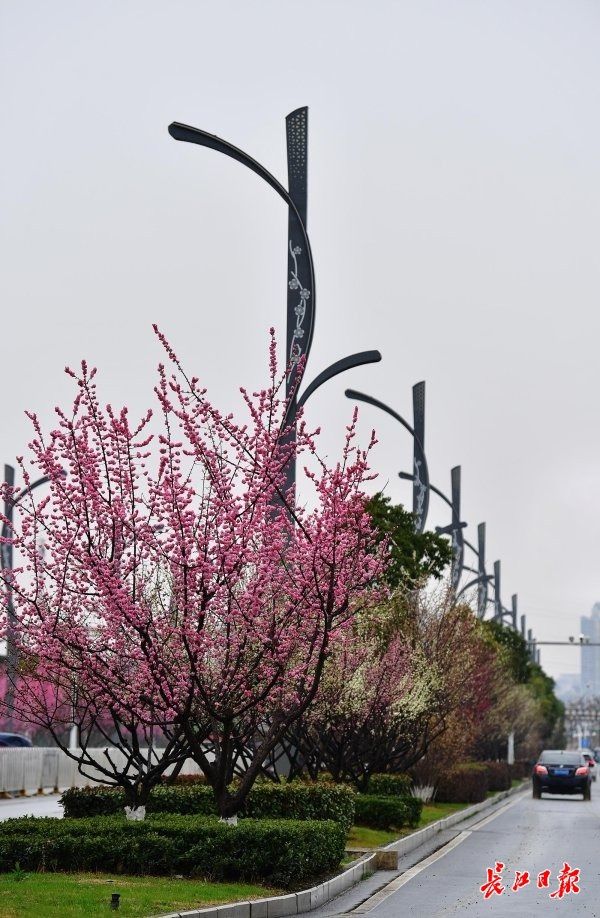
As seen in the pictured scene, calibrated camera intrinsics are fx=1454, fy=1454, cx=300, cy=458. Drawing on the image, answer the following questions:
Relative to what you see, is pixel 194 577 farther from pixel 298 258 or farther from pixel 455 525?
pixel 455 525

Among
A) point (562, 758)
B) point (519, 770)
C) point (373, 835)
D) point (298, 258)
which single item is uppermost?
point (298, 258)

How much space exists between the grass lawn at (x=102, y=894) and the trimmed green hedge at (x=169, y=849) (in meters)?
0.28

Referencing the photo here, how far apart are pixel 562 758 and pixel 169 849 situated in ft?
110

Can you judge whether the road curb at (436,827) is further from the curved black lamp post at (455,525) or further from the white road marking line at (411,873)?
the curved black lamp post at (455,525)

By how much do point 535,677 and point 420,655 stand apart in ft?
238

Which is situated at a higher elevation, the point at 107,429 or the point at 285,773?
the point at 107,429

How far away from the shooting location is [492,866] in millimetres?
20375

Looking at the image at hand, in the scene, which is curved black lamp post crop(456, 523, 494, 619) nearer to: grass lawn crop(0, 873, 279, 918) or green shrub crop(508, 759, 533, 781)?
green shrub crop(508, 759, 533, 781)

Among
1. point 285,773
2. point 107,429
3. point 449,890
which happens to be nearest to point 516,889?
point 449,890

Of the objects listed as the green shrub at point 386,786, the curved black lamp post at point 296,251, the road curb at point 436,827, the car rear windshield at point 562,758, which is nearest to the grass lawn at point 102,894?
the road curb at point 436,827

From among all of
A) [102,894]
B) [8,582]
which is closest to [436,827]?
[8,582]

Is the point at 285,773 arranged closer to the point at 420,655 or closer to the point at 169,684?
the point at 420,655

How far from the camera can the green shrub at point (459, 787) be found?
38594 mm

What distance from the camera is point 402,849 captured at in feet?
73.9
